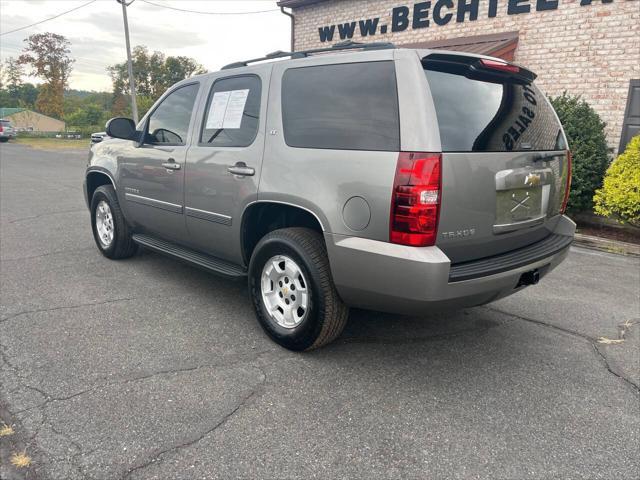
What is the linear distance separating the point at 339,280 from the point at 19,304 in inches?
112

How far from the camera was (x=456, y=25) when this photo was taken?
1023 centimetres

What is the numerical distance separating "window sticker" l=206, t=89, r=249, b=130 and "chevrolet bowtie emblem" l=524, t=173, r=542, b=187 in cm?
205

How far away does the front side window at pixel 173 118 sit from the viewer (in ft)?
13.7

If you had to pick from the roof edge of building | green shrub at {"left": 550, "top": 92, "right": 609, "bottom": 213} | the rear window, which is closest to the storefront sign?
the roof edge of building

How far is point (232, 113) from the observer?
147 inches

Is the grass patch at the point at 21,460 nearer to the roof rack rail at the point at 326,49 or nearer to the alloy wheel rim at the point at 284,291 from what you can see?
the alloy wheel rim at the point at 284,291

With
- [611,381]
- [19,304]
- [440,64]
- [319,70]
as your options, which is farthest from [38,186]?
[611,381]

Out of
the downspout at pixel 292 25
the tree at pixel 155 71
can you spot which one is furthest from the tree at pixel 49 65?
the downspout at pixel 292 25

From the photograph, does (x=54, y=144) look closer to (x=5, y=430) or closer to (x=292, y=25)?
(x=292, y=25)

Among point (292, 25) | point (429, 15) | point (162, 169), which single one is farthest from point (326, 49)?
point (292, 25)

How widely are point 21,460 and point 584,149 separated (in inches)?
316

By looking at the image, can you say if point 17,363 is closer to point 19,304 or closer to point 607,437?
point 19,304

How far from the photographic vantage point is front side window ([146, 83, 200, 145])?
164 inches

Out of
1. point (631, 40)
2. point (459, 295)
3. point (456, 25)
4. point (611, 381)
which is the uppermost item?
point (456, 25)
